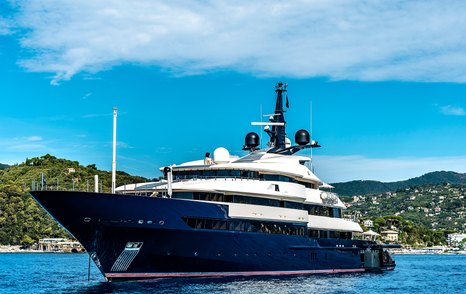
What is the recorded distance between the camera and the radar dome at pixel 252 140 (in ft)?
186

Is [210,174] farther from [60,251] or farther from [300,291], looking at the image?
[60,251]

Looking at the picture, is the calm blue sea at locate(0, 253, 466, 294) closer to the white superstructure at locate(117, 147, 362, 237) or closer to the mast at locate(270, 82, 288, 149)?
the white superstructure at locate(117, 147, 362, 237)

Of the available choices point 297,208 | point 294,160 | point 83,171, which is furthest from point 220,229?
point 83,171

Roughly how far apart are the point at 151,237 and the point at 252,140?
19.4m

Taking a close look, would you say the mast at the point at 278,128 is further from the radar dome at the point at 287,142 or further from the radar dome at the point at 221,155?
the radar dome at the point at 221,155

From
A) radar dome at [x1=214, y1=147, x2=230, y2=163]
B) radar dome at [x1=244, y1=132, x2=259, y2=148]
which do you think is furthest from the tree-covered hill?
radar dome at [x1=214, y1=147, x2=230, y2=163]

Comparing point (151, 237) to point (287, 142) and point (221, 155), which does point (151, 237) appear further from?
point (287, 142)

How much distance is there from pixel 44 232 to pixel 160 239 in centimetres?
12612

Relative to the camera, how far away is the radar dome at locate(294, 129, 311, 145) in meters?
54.9

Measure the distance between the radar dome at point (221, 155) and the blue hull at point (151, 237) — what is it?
5.82 metres

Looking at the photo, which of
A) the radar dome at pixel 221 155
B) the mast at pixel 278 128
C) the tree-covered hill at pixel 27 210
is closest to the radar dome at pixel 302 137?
the mast at pixel 278 128

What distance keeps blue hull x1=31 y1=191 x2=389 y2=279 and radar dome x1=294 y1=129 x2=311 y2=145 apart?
1228cm

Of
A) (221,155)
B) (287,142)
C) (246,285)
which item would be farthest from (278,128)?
(246,285)

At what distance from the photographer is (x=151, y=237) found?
39.2m
